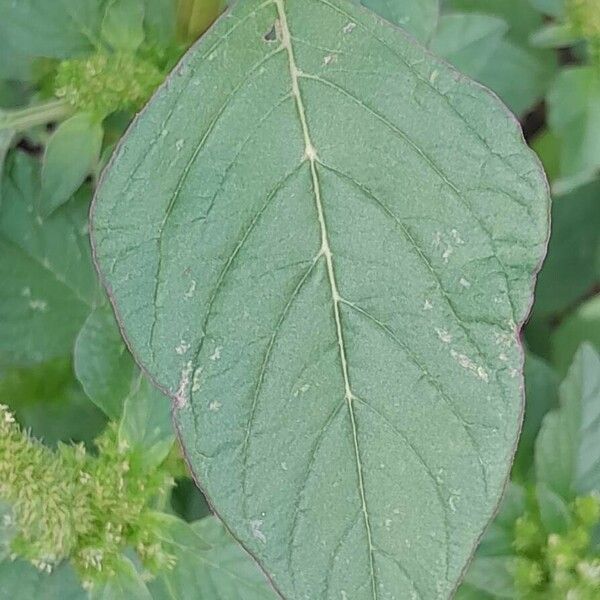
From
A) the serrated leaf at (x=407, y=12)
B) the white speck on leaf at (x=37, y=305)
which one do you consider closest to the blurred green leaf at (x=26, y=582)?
the white speck on leaf at (x=37, y=305)

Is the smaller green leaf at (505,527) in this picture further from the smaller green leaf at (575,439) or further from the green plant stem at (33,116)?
the green plant stem at (33,116)

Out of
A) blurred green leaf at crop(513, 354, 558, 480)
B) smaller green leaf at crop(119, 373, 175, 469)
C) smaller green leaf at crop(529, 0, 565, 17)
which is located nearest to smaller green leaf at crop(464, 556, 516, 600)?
blurred green leaf at crop(513, 354, 558, 480)

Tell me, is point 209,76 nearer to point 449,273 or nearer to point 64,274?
point 449,273

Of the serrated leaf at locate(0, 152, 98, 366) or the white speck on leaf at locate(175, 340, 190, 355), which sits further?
the serrated leaf at locate(0, 152, 98, 366)

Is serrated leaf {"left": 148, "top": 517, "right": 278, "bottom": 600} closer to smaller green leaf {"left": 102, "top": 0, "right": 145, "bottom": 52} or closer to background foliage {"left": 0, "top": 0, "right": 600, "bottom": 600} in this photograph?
background foliage {"left": 0, "top": 0, "right": 600, "bottom": 600}

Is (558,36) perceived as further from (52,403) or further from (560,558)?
(52,403)

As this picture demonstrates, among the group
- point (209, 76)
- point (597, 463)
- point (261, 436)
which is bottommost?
point (597, 463)

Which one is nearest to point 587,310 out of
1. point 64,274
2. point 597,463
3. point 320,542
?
point 597,463

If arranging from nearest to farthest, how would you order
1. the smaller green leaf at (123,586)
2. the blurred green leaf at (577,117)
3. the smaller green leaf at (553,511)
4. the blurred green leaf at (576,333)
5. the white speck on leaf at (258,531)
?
the white speck on leaf at (258,531) < the smaller green leaf at (123,586) < the smaller green leaf at (553,511) < the blurred green leaf at (577,117) < the blurred green leaf at (576,333)

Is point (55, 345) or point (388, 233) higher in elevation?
point (388, 233)
